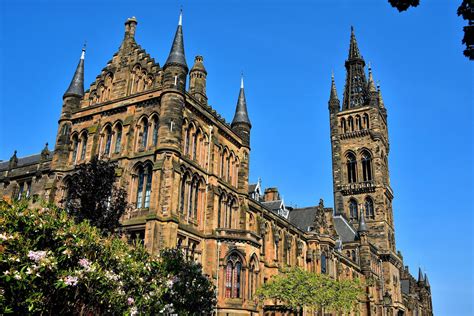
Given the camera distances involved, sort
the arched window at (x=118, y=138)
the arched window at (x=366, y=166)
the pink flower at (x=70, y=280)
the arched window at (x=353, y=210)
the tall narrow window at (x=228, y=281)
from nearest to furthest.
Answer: the pink flower at (x=70, y=280)
the tall narrow window at (x=228, y=281)
the arched window at (x=118, y=138)
the arched window at (x=353, y=210)
the arched window at (x=366, y=166)

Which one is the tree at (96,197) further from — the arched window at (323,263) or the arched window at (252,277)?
the arched window at (323,263)

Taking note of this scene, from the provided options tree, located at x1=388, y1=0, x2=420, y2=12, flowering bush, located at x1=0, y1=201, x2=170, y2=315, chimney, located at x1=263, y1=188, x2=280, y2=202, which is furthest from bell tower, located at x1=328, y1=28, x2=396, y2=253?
tree, located at x1=388, y1=0, x2=420, y2=12

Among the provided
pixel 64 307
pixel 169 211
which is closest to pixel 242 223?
pixel 169 211

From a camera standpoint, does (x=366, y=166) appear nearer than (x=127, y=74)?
No

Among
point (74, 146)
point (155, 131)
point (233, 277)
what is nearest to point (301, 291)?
point (233, 277)

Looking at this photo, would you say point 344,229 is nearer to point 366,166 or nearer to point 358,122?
point 366,166

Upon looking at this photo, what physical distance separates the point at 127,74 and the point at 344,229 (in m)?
60.2

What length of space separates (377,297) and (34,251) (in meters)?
79.5

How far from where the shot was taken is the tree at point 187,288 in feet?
82.7

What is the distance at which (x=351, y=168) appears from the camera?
318 feet

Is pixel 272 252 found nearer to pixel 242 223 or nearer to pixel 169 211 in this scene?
pixel 242 223

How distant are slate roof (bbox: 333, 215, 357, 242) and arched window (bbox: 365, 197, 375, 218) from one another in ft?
16.6

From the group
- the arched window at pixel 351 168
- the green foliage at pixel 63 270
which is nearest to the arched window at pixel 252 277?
the green foliage at pixel 63 270

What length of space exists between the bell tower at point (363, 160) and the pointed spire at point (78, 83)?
61.3 meters
